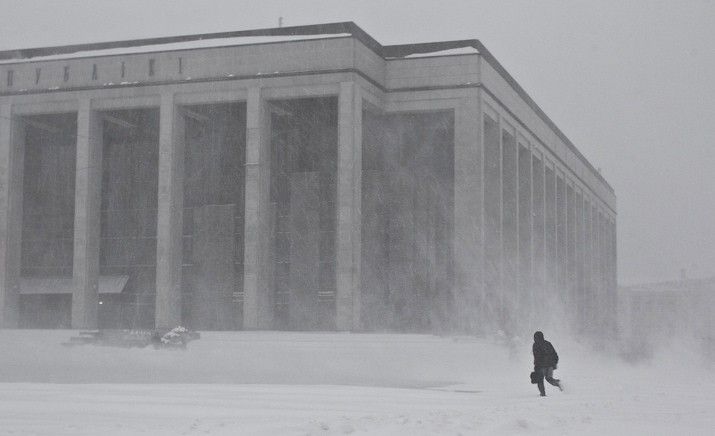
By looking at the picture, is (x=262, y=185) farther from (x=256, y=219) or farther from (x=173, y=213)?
(x=173, y=213)

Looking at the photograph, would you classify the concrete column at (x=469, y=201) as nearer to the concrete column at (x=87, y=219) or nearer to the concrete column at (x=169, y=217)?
the concrete column at (x=169, y=217)

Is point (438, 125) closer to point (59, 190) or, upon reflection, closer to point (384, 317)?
point (384, 317)

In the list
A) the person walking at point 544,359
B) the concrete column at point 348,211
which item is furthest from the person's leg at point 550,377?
the concrete column at point 348,211

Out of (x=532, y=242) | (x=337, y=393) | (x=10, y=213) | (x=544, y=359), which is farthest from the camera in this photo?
(x=532, y=242)

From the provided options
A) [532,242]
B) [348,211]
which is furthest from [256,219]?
[532,242]

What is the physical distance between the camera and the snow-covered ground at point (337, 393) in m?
13.0

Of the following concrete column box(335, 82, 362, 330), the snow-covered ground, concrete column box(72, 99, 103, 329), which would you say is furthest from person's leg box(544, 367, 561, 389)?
concrete column box(72, 99, 103, 329)

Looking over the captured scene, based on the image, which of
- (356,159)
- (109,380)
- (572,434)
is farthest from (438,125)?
(572,434)

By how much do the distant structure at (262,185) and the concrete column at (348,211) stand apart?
3.0 inches

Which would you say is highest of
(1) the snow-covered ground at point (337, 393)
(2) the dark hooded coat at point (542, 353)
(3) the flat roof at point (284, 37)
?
(3) the flat roof at point (284, 37)

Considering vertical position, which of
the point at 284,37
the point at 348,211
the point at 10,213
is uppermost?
the point at 284,37

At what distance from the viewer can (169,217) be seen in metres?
46.8

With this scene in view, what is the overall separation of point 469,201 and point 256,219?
1027 centimetres

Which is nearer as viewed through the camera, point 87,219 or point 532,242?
point 87,219
